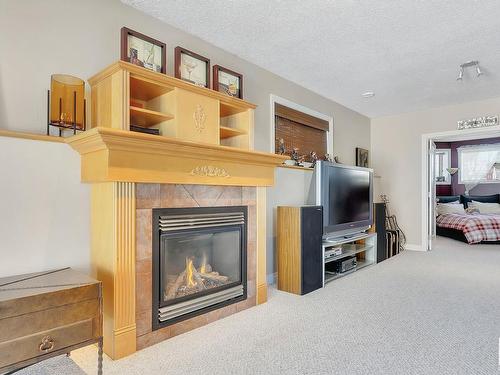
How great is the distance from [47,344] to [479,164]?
33.0ft

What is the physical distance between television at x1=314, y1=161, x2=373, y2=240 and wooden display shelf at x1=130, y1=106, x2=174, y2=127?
1.89m

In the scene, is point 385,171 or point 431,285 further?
point 385,171

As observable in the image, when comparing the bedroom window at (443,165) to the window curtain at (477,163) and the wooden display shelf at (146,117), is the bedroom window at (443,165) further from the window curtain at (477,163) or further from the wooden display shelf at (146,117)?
the wooden display shelf at (146,117)

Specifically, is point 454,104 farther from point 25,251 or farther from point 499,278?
point 25,251

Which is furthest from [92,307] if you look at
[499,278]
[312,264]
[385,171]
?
[385,171]

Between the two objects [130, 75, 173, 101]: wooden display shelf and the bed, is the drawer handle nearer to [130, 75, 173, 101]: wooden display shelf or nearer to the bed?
[130, 75, 173, 101]: wooden display shelf

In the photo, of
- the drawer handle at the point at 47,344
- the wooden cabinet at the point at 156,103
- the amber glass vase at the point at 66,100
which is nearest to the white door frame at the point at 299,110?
the wooden cabinet at the point at 156,103

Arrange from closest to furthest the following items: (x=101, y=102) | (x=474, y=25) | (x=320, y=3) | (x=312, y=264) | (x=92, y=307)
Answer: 1. (x=92, y=307)
2. (x=101, y=102)
3. (x=320, y=3)
4. (x=474, y=25)
5. (x=312, y=264)

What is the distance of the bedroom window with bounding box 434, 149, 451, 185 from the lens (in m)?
8.93

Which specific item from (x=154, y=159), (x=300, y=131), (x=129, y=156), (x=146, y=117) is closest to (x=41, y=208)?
(x=129, y=156)

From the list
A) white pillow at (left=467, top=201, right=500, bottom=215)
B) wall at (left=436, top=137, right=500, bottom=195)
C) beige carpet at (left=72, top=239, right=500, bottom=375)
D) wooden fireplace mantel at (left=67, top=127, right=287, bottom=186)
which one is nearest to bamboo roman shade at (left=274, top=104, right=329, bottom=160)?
wooden fireplace mantel at (left=67, top=127, right=287, bottom=186)

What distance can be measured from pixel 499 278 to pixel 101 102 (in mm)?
4353

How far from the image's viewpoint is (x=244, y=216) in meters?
2.71

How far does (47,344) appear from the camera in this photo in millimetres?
1504
